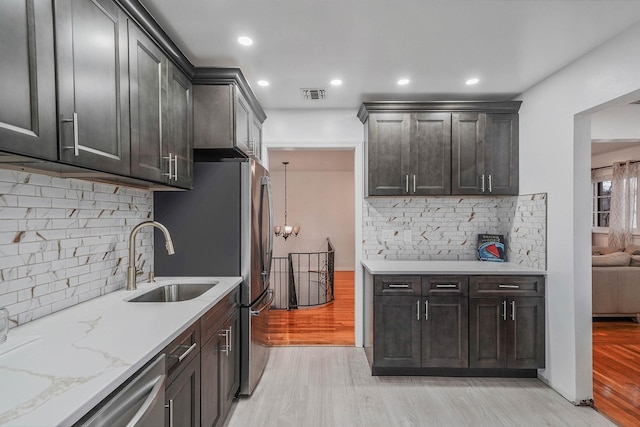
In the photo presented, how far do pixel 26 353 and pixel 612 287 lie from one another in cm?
554

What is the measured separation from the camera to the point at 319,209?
27.8ft

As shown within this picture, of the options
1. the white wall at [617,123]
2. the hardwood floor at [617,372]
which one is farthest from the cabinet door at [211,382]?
the white wall at [617,123]

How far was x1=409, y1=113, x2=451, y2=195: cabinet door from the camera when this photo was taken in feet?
10.5

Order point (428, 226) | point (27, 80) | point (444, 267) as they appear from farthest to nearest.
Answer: point (428, 226) → point (444, 267) → point (27, 80)

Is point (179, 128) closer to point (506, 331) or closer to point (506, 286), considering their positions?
point (506, 286)

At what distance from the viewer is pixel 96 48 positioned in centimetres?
141

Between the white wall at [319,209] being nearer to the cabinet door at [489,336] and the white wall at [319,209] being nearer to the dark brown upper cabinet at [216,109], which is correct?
the cabinet door at [489,336]

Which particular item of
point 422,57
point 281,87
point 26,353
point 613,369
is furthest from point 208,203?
point 613,369

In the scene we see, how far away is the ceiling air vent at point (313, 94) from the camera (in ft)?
9.96

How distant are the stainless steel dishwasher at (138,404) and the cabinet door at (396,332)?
193 centimetres

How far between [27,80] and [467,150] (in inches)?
125

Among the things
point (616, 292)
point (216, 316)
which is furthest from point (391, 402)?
point (616, 292)

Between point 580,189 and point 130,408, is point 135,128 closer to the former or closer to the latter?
point 130,408

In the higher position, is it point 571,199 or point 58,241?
point 571,199
